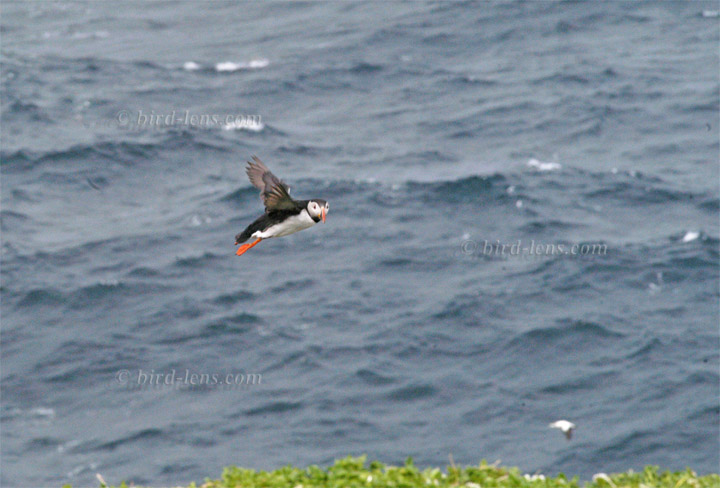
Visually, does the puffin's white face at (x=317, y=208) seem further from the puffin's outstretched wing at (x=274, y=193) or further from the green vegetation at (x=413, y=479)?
the green vegetation at (x=413, y=479)

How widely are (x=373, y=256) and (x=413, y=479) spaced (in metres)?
28.2

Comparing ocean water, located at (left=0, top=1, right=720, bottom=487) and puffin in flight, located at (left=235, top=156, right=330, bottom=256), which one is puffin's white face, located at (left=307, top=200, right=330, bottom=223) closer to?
puffin in flight, located at (left=235, top=156, right=330, bottom=256)

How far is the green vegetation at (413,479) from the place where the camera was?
11.4 m

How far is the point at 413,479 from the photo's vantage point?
11.5m

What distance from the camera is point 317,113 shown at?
169ft

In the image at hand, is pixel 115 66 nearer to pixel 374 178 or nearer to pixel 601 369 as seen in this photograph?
pixel 374 178

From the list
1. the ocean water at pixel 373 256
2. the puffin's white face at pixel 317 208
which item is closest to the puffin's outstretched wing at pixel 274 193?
the puffin's white face at pixel 317 208

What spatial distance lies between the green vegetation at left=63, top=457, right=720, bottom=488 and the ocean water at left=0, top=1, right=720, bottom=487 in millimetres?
16423

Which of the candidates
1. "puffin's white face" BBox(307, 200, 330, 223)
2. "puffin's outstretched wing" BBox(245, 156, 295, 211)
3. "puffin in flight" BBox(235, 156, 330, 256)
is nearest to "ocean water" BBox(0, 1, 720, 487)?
"puffin's outstretched wing" BBox(245, 156, 295, 211)

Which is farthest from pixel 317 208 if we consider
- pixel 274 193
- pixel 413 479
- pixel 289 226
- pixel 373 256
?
pixel 373 256

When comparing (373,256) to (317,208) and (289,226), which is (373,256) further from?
(317,208)

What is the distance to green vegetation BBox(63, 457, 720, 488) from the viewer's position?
37.4ft

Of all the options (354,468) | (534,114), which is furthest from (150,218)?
(354,468)

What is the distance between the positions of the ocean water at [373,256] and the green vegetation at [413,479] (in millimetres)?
16423
